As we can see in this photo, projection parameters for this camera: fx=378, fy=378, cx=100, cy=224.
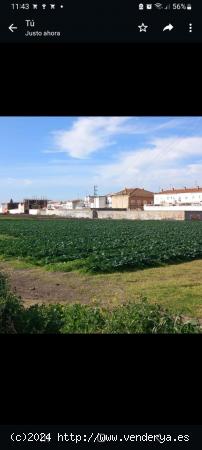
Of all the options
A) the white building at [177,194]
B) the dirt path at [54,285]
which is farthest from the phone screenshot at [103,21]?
the dirt path at [54,285]

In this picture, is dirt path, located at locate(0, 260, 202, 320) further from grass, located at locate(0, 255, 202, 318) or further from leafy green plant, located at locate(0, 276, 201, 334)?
leafy green plant, located at locate(0, 276, 201, 334)

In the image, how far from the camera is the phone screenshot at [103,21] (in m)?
1.18

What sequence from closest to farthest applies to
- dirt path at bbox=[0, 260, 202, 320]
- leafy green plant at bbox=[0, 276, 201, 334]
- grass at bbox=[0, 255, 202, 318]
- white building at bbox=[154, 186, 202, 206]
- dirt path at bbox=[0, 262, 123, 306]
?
leafy green plant at bbox=[0, 276, 201, 334], white building at bbox=[154, 186, 202, 206], grass at bbox=[0, 255, 202, 318], dirt path at bbox=[0, 260, 202, 320], dirt path at bbox=[0, 262, 123, 306]

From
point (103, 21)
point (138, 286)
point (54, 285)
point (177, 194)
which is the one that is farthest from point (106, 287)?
point (103, 21)

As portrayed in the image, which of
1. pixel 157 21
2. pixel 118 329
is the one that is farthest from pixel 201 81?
pixel 118 329

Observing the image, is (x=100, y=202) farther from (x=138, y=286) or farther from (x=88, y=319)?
(x=138, y=286)

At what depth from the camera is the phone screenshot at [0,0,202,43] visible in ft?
3.86

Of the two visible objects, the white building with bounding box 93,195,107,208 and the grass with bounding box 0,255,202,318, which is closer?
the white building with bounding box 93,195,107,208

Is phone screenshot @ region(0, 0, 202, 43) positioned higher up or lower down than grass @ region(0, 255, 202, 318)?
higher up

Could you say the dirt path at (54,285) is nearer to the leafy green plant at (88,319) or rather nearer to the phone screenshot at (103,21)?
the leafy green plant at (88,319)

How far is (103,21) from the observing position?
1179mm

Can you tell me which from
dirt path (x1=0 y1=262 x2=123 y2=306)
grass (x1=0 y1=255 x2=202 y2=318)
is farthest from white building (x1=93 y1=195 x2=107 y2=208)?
dirt path (x1=0 y1=262 x2=123 y2=306)

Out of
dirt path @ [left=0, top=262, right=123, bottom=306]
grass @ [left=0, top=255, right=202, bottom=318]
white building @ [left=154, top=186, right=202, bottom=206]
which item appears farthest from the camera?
dirt path @ [left=0, top=262, right=123, bottom=306]

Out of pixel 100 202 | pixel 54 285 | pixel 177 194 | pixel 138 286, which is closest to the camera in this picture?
pixel 100 202
